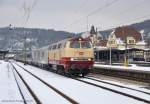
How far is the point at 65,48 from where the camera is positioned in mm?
31031

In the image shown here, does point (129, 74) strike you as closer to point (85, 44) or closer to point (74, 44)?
point (85, 44)

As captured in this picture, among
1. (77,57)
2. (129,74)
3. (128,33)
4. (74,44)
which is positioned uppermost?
(128,33)

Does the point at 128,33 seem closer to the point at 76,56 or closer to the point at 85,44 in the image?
the point at 85,44

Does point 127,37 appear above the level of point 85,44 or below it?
above

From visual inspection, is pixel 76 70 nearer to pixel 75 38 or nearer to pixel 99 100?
pixel 75 38

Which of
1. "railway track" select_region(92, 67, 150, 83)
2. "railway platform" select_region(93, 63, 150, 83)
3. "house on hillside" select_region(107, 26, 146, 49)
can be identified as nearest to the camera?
"railway track" select_region(92, 67, 150, 83)

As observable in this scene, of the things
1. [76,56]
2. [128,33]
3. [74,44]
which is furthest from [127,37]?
[76,56]

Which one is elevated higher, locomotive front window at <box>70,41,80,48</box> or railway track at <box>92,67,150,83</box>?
locomotive front window at <box>70,41,80,48</box>

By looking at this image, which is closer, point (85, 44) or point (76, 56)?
point (76, 56)

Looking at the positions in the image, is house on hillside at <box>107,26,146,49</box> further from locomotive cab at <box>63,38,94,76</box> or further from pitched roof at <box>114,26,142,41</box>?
locomotive cab at <box>63,38,94,76</box>

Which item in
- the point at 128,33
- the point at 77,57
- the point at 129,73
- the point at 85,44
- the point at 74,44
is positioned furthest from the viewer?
the point at 128,33

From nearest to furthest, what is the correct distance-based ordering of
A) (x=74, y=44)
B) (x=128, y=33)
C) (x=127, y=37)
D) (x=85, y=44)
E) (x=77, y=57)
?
(x=77, y=57) → (x=74, y=44) → (x=85, y=44) → (x=127, y=37) → (x=128, y=33)

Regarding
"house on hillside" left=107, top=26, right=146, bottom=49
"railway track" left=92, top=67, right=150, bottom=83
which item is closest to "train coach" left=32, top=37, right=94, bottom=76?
"railway track" left=92, top=67, right=150, bottom=83

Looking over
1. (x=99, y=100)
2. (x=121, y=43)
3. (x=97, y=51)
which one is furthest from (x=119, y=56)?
(x=99, y=100)
